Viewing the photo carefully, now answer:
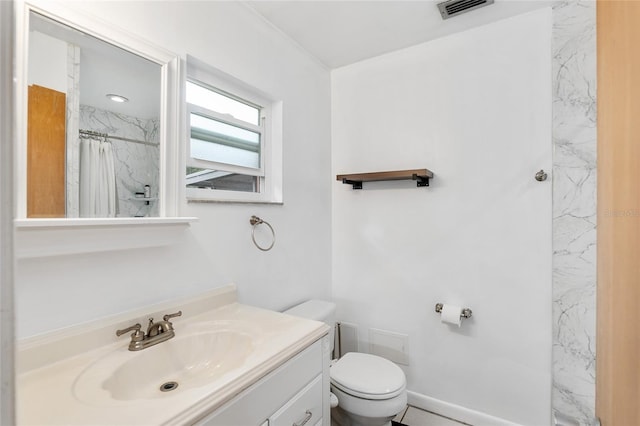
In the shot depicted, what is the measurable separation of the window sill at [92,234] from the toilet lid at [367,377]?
109cm

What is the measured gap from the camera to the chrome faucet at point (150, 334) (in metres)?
1.00

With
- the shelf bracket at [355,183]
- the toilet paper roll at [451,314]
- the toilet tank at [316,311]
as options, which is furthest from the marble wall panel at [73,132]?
the toilet paper roll at [451,314]

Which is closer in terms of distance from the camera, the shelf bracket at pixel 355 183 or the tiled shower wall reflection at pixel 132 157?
the tiled shower wall reflection at pixel 132 157

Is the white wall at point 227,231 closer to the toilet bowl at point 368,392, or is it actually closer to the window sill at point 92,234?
the window sill at point 92,234

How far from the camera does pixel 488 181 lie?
1.74 metres

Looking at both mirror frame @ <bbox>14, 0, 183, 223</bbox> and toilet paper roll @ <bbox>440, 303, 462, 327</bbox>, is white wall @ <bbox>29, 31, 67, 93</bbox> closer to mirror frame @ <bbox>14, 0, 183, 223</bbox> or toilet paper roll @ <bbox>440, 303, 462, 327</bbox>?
mirror frame @ <bbox>14, 0, 183, 223</bbox>

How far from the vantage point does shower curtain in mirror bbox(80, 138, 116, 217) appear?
0.96 m

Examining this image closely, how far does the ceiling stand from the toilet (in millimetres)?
1707

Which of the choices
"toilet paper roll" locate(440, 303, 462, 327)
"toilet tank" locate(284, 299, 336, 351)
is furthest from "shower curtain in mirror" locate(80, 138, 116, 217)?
"toilet paper roll" locate(440, 303, 462, 327)

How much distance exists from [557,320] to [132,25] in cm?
211

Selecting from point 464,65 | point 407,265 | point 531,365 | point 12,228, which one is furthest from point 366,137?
point 12,228

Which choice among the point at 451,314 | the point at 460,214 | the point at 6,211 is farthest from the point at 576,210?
the point at 6,211

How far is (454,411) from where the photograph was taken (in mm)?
1811

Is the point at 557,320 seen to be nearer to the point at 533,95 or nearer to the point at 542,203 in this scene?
the point at 542,203
